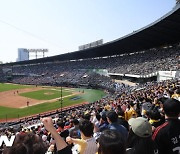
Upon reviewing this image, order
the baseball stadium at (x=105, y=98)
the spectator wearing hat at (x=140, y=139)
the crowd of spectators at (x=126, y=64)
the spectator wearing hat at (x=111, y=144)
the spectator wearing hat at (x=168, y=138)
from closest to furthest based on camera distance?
the spectator wearing hat at (x=111, y=144) → the spectator wearing hat at (x=140, y=139) → the baseball stadium at (x=105, y=98) → the spectator wearing hat at (x=168, y=138) → the crowd of spectators at (x=126, y=64)

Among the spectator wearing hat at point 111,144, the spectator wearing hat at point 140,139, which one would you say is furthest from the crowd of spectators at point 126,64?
the spectator wearing hat at point 111,144

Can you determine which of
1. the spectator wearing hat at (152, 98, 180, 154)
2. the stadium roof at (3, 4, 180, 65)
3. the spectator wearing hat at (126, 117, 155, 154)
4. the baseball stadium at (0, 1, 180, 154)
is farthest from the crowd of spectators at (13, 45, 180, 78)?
the spectator wearing hat at (126, 117, 155, 154)

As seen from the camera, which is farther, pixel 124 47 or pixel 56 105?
pixel 124 47

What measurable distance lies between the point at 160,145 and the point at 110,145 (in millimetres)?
1840

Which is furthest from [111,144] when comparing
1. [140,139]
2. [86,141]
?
[86,141]

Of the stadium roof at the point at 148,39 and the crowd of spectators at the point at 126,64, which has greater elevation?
the stadium roof at the point at 148,39

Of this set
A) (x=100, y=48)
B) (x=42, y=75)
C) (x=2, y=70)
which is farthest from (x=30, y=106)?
(x=2, y=70)

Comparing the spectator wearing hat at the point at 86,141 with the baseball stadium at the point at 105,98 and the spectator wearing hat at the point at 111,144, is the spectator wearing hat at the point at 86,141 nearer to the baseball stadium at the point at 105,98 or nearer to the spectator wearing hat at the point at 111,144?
the baseball stadium at the point at 105,98

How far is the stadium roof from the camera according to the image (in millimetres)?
43616

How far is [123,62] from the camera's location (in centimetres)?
7506

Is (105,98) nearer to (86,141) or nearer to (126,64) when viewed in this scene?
(126,64)

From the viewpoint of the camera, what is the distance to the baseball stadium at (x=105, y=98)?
13.8 feet

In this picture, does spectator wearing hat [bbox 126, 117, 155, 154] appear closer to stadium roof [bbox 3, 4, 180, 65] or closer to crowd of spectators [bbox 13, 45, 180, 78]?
stadium roof [bbox 3, 4, 180, 65]

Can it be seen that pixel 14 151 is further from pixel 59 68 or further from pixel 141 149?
pixel 59 68
